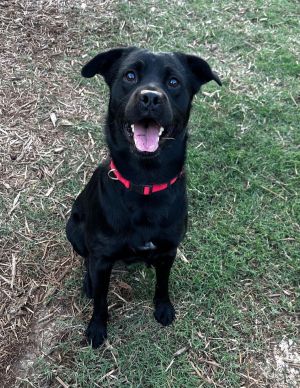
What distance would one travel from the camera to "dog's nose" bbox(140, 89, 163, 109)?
228 centimetres

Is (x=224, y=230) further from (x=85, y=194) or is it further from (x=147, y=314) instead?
(x=85, y=194)

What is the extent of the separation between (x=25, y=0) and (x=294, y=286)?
406cm

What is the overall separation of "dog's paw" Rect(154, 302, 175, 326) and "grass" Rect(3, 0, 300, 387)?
56mm

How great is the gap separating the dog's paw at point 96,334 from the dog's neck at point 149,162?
102 cm

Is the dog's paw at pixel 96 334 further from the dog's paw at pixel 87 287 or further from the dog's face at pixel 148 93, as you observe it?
the dog's face at pixel 148 93

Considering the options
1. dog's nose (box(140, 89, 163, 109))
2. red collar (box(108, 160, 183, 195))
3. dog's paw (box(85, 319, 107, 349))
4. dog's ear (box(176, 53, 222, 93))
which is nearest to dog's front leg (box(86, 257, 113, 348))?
dog's paw (box(85, 319, 107, 349))

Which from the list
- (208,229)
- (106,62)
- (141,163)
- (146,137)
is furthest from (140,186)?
(208,229)

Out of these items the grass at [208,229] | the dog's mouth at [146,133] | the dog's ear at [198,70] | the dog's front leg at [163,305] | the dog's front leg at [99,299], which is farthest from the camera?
the dog's front leg at [163,305]

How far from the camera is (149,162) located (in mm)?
2535

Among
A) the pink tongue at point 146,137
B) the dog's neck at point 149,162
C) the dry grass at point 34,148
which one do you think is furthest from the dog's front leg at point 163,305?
the pink tongue at point 146,137

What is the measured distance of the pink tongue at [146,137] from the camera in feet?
7.79

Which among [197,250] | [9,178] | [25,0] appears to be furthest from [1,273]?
[25,0]

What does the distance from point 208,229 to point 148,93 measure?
5.21 ft

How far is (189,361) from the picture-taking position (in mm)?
3002
